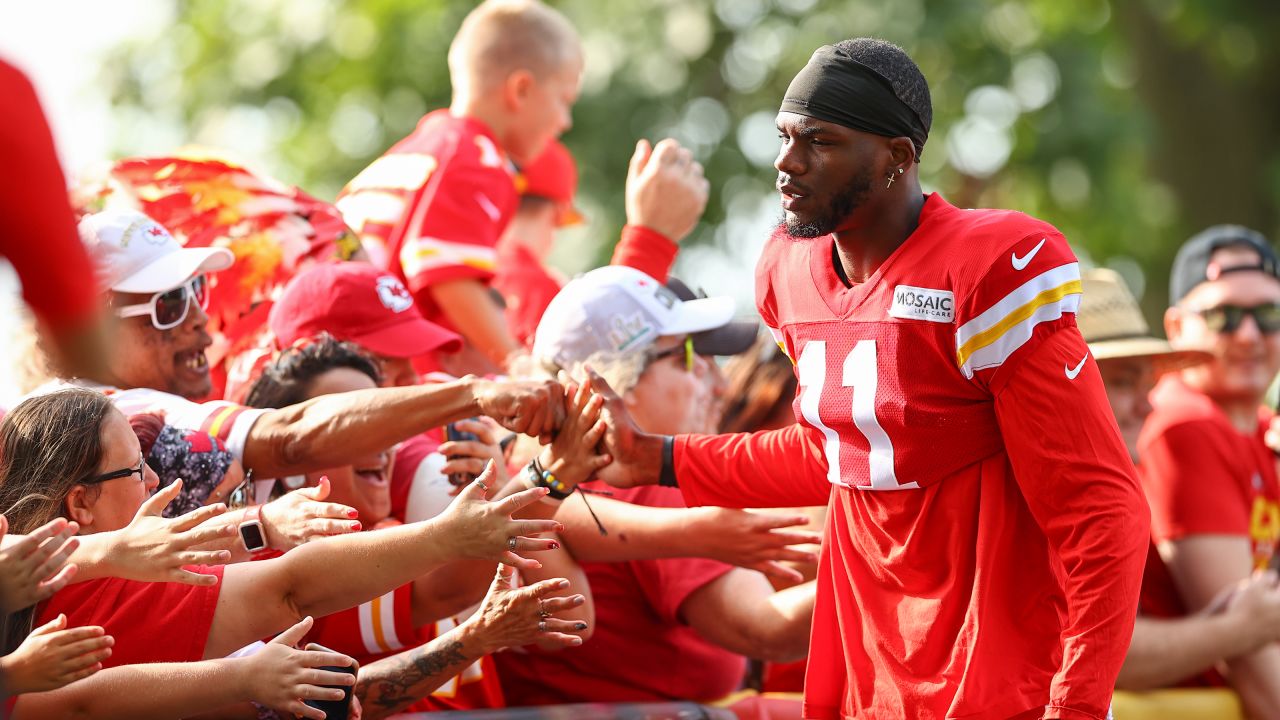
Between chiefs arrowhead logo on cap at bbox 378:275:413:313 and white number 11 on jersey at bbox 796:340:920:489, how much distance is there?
1.64m

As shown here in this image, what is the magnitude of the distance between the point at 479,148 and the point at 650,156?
0.95 meters

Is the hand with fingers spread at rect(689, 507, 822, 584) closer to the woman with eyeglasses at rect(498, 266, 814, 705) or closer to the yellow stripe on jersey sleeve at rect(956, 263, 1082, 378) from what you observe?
the woman with eyeglasses at rect(498, 266, 814, 705)

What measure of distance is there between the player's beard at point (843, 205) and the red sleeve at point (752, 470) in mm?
488

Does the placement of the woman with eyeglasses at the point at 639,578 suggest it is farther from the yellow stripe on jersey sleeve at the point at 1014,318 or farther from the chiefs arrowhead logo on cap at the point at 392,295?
the yellow stripe on jersey sleeve at the point at 1014,318

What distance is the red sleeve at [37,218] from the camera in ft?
6.19

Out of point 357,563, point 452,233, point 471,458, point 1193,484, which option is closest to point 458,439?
point 471,458

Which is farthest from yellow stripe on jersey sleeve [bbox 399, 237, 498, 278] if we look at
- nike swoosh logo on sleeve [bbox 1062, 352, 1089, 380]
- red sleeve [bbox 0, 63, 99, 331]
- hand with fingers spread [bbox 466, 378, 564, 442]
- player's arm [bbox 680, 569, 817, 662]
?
red sleeve [bbox 0, 63, 99, 331]

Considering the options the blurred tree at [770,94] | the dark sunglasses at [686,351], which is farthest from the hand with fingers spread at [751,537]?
the blurred tree at [770,94]

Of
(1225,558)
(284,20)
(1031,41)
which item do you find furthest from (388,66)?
(1225,558)

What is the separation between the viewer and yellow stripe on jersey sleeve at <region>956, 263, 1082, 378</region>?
2771 mm

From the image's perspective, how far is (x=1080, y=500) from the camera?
8.97ft

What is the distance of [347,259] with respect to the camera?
16.0 ft

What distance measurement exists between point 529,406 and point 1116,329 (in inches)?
92.8

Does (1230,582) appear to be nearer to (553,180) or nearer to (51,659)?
(553,180)
